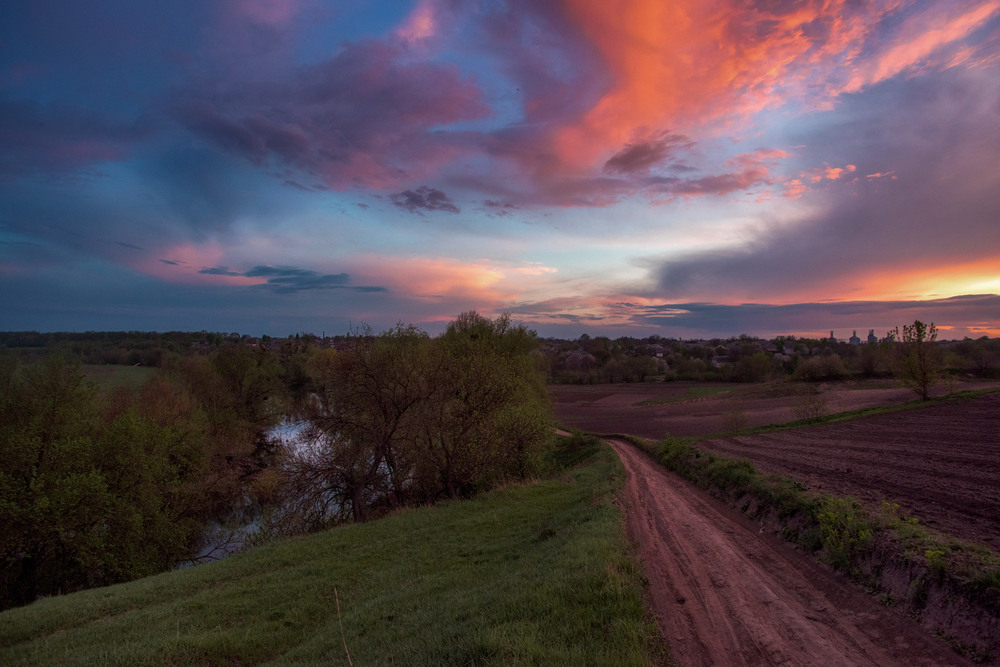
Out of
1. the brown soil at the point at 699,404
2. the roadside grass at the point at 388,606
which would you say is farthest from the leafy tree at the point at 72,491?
the brown soil at the point at 699,404

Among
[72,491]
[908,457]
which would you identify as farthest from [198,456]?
[908,457]

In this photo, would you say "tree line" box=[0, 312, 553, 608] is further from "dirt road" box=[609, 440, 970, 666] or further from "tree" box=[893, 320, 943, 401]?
"tree" box=[893, 320, 943, 401]

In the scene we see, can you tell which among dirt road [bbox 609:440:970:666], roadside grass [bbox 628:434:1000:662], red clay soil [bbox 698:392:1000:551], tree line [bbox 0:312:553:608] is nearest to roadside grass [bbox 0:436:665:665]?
dirt road [bbox 609:440:970:666]

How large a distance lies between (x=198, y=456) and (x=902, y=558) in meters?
31.5

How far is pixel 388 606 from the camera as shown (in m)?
9.33

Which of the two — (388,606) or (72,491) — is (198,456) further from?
(388,606)

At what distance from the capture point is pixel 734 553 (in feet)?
30.8

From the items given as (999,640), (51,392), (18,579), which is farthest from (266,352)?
(999,640)

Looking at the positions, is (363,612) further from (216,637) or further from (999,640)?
(999,640)

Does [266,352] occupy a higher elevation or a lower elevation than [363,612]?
higher

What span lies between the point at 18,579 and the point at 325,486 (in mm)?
11495

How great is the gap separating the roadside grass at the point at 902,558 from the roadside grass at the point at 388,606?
388 centimetres

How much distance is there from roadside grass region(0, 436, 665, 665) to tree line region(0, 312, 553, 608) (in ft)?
17.3

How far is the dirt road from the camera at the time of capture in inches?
211
